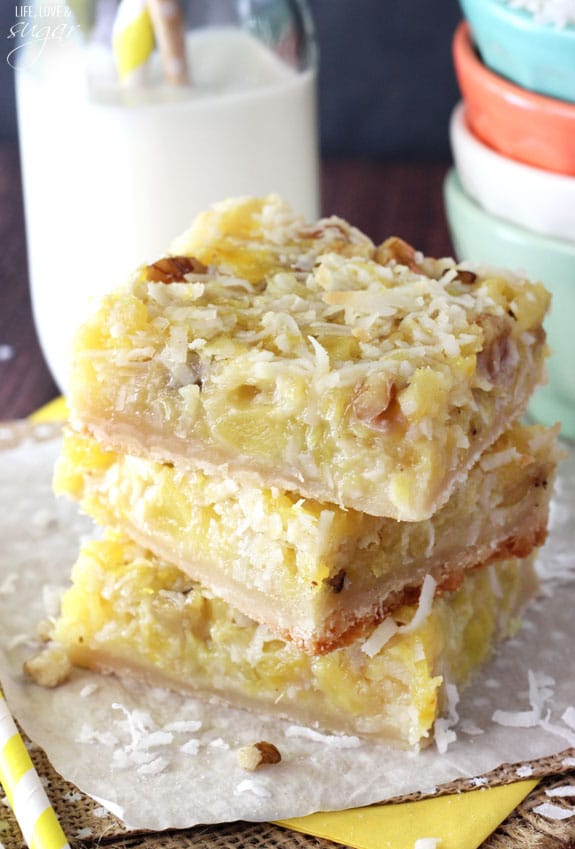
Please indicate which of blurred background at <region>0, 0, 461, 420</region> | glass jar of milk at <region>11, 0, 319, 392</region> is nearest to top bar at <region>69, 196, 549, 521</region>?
glass jar of milk at <region>11, 0, 319, 392</region>

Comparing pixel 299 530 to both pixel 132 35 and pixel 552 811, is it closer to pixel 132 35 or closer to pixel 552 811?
pixel 552 811

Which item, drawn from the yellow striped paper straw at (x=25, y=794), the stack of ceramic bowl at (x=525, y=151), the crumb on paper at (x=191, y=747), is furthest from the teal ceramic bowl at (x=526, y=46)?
the yellow striped paper straw at (x=25, y=794)

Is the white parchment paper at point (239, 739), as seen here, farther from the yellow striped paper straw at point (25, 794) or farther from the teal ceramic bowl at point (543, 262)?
the teal ceramic bowl at point (543, 262)

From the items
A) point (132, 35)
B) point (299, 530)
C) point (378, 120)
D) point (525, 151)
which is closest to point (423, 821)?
point (299, 530)

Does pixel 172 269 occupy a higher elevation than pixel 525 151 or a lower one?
higher

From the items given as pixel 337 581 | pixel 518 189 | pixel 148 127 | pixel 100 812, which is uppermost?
pixel 148 127

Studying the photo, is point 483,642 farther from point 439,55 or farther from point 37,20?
point 439,55
